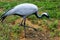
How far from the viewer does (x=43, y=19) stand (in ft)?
26.2

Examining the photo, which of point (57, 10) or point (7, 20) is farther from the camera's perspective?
point (57, 10)

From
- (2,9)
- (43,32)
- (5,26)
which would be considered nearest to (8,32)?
(5,26)

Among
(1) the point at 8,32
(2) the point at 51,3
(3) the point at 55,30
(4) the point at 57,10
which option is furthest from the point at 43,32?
(2) the point at 51,3

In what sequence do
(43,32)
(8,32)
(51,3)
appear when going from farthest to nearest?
1. (51,3)
2. (43,32)
3. (8,32)

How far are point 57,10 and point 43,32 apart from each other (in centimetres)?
151

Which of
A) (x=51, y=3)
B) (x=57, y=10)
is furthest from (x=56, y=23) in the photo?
(x=51, y=3)

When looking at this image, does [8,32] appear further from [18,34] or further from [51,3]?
[51,3]

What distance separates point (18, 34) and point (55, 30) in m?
0.92

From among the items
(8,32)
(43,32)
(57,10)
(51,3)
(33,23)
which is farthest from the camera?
(51,3)

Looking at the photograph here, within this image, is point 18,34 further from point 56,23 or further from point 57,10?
point 57,10

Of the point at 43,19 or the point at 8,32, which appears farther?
the point at 43,19

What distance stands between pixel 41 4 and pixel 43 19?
43.6 inches

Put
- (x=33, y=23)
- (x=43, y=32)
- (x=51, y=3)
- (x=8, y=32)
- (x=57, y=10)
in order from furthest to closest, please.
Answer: (x=51, y=3), (x=57, y=10), (x=33, y=23), (x=43, y=32), (x=8, y=32)

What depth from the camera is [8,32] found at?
6.82 m
